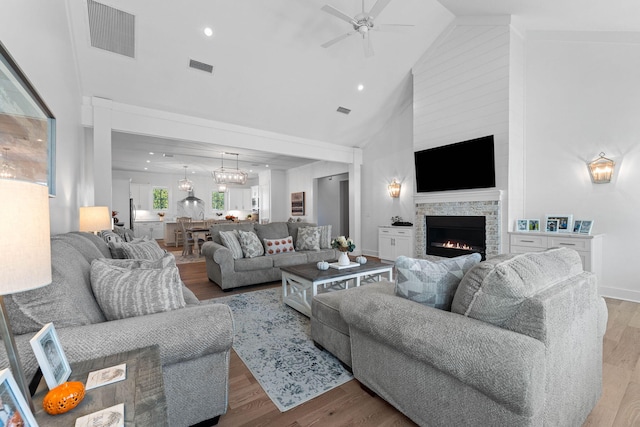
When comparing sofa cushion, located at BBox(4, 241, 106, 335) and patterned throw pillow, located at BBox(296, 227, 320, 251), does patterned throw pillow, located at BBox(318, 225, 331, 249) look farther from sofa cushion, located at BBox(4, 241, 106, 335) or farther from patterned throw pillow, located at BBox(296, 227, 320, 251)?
sofa cushion, located at BBox(4, 241, 106, 335)

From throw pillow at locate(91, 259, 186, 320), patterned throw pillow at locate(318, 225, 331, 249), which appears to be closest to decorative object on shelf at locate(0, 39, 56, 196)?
throw pillow at locate(91, 259, 186, 320)

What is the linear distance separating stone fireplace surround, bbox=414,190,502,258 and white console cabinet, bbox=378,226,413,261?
16 cm

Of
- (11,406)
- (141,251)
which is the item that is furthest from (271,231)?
(11,406)

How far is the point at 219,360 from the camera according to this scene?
4.84 ft

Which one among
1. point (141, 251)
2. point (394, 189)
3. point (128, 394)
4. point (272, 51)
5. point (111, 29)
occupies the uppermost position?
point (272, 51)

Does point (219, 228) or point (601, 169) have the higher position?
point (601, 169)

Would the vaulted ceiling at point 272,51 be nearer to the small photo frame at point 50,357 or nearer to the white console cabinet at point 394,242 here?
the white console cabinet at point 394,242

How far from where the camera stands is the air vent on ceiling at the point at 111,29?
130 inches

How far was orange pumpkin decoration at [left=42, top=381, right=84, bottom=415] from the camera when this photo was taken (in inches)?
31.5

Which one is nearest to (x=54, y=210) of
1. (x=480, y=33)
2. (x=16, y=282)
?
(x=16, y=282)

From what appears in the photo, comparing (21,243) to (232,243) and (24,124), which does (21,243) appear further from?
(232,243)

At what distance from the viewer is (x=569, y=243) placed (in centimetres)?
367

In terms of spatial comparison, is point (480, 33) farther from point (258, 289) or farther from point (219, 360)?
point (219, 360)

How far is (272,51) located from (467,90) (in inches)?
Answer: 126
